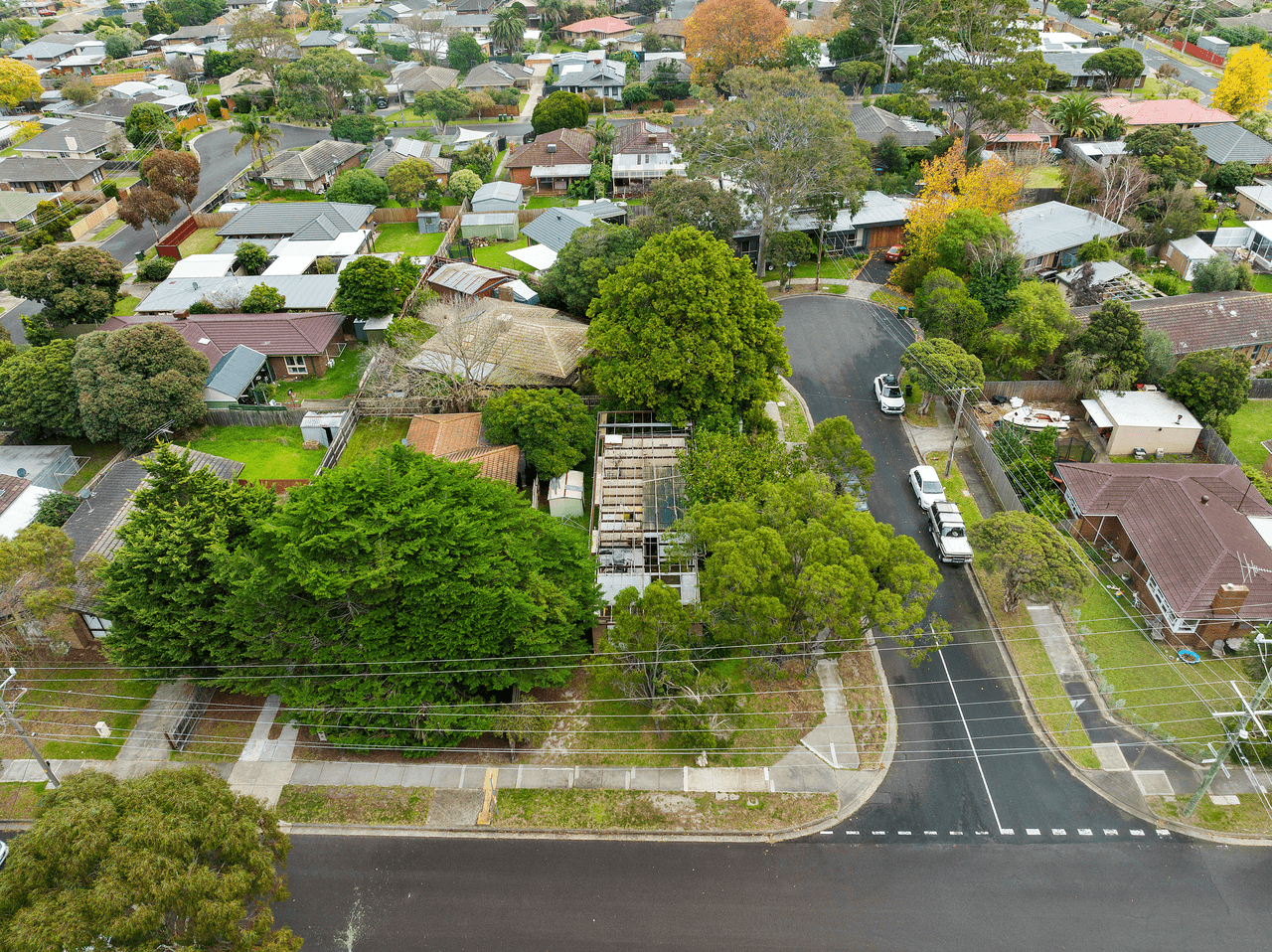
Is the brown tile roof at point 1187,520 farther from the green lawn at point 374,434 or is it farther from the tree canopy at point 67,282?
the tree canopy at point 67,282

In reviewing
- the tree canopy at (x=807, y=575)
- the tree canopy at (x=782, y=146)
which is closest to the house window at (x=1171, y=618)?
the tree canopy at (x=807, y=575)

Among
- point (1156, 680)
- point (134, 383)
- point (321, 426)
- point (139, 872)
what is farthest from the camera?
point (321, 426)

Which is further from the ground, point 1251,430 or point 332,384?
point 1251,430

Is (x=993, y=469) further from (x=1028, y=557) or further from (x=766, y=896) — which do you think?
(x=766, y=896)

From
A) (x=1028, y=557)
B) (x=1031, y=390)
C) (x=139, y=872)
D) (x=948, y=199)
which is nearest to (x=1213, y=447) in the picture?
(x=1031, y=390)

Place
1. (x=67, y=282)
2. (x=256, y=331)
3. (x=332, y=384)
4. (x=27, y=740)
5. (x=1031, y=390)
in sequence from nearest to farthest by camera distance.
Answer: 1. (x=27, y=740)
2. (x=1031, y=390)
3. (x=332, y=384)
4. (x=256, y=331)
5. (x=67, y=282)

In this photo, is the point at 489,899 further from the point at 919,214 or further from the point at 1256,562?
the point at 919,214

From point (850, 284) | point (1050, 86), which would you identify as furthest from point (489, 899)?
point (1050, 86)
